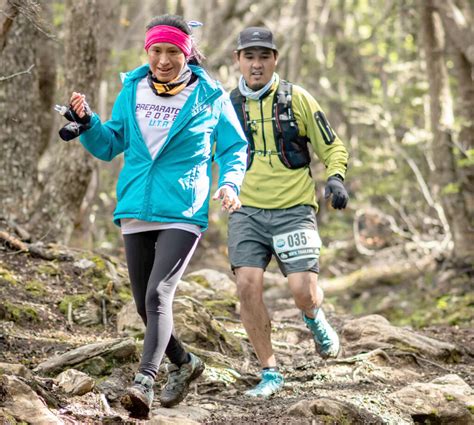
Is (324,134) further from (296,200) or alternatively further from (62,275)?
(62,275)

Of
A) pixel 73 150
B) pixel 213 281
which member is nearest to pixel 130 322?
pixel 73 150

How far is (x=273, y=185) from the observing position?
613cm

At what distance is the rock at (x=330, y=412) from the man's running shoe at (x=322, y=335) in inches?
49.4

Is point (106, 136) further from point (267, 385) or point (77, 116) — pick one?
point (267, 385)

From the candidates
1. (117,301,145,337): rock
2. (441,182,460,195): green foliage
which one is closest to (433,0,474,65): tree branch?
(441,182,460,195): green foliage

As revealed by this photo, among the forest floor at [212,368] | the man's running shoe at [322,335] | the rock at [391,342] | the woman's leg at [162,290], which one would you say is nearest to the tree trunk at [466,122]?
the forest floor at [212,368]

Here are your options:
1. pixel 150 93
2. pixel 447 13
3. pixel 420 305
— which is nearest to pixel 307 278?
pixel 150 93

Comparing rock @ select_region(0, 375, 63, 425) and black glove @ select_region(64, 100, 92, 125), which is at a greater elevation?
black glove @ select_region(64, 100, 92, 125)

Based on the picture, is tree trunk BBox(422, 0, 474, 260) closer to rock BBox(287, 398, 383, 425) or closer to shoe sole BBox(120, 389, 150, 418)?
rock BBox(287, 398, 383, 425)

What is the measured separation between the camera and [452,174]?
A: 13.7 metres

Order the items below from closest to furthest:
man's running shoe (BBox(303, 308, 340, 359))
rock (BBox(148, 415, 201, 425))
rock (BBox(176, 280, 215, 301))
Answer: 1. rock (BBox(148, 415, 201, 425))
2. man's running shoe (BBox(303, 308, 340, 359))
3. rock (BBox(176, 280, 215, 301))

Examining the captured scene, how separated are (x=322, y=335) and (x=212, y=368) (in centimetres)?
92

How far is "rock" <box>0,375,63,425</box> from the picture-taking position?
160 inches

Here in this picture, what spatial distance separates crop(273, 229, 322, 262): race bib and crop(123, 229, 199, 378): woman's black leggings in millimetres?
1285
